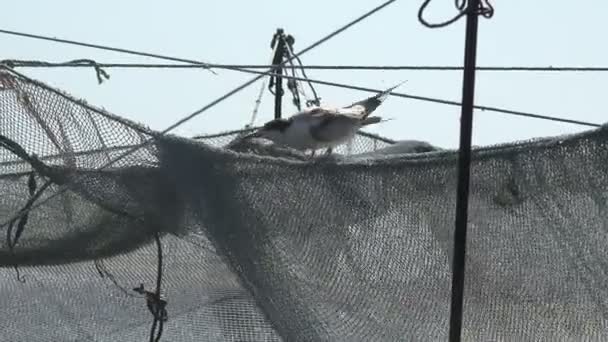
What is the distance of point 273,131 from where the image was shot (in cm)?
364

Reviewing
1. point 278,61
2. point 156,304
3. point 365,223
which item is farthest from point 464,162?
point 278,61

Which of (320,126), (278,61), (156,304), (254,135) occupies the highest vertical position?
(278,61)

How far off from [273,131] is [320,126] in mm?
339

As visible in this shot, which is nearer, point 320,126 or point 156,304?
point 156,304

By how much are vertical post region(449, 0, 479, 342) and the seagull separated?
1.01 m

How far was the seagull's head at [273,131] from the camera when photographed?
3637mm

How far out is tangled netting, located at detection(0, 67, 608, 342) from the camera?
120 inches

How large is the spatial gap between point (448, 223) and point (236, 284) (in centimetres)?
59

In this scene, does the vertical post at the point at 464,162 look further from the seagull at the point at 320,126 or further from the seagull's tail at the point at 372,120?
the seagull's tail at the point at 372,120

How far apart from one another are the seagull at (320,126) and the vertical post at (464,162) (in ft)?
3.30

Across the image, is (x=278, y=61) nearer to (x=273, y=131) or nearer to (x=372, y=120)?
(x=372, y=120)

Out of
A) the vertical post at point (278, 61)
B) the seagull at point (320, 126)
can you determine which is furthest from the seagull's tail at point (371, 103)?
the vertical post at point (278, 61)

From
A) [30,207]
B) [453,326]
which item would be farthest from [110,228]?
[453,326]

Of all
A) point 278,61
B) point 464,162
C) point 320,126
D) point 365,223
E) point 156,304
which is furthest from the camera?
point 278,61
